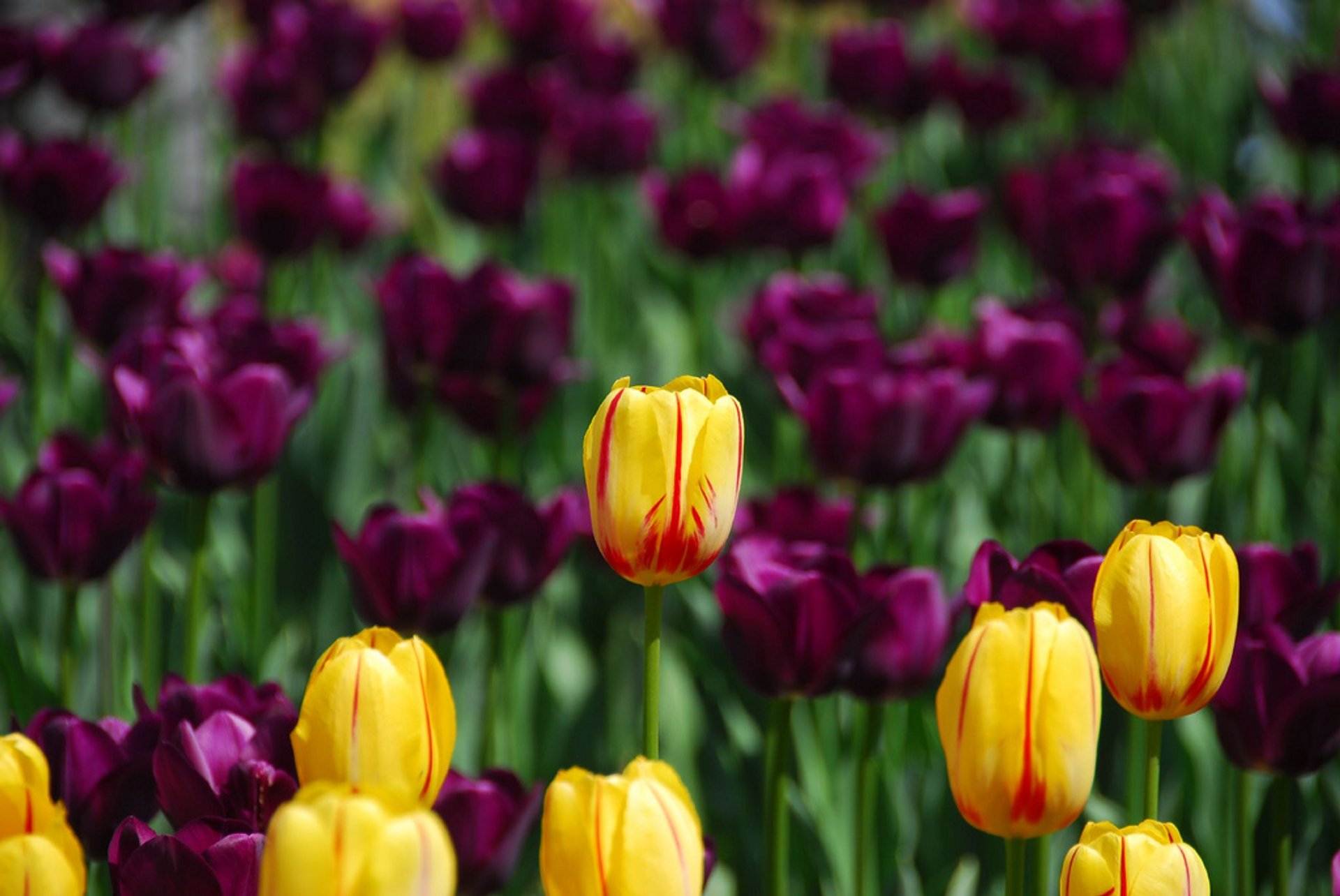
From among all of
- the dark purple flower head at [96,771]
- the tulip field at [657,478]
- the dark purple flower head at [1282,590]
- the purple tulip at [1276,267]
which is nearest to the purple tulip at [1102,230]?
the tulip field at [657,478]

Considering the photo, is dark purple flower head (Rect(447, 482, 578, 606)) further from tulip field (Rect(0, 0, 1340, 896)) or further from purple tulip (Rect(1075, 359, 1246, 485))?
purple tulip (Rect(1075, 359, 1246, 485))

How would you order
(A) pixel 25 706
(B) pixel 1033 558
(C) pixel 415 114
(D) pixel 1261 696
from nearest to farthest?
(B) pixel 1033 558 → (D) pixel 1261 696 → (A) pixel 25 706 → (C) pixel 415 114

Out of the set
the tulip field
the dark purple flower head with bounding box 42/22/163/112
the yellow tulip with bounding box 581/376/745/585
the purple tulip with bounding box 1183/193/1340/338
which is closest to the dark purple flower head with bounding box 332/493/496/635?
Result: the tulip field

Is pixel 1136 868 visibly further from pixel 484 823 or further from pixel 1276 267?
pixel 1276 267

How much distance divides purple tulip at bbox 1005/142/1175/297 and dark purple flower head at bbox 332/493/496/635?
1313mm

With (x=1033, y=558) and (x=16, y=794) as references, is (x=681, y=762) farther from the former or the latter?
(x=16, y=794)

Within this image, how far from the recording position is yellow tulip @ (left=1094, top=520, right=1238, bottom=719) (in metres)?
0.88

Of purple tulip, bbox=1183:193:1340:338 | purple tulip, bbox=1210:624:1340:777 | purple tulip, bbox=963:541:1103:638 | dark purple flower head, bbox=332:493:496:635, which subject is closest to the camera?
purple tulip, bbox=963:541:1103:638

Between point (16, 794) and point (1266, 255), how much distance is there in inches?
64.1

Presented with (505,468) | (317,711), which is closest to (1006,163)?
(505,468)

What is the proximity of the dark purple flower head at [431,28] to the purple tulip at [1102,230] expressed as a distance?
64.6 inches

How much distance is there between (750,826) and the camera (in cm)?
158

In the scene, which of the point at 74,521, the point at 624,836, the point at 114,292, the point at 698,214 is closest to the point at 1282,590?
the point at 624,836

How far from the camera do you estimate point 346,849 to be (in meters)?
0.63
